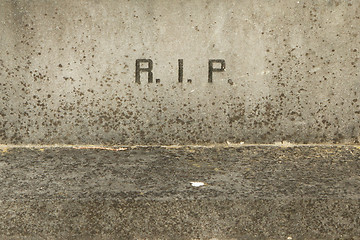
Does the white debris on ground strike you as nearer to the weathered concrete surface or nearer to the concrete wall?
the weathered concrete surface

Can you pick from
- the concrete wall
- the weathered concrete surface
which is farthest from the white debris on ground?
the concrete wall

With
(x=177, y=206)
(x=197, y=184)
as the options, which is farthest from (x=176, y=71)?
(x=177, y=206)

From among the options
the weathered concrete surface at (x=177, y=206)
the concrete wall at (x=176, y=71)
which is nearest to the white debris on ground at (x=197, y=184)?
the weathered concrete surface at (x=177, y=206)

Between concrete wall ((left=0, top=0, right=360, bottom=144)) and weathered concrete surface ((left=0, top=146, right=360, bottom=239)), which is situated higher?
concrete wall ((left=0, top=0, right=360, bottom=144))

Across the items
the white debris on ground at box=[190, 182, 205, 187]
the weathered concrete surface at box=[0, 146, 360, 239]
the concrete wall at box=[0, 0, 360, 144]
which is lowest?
the weathered concrete surface at box=[0, 146, 360, 239]

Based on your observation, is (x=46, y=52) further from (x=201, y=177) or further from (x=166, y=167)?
(x=201, y=177)

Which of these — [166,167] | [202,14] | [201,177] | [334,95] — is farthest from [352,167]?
[202,14]

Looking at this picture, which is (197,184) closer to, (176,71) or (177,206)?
(177,206)

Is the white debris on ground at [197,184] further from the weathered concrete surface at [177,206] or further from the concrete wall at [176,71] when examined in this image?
the concrete wall at [176,71]

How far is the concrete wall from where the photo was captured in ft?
8.63

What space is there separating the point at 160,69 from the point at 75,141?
742 mm

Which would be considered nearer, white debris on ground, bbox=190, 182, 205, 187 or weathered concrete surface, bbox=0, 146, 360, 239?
weathered concrete surface, bbox=0, 146, 360, 239

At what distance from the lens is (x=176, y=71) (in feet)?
8.84

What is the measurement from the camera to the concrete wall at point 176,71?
104 inches
